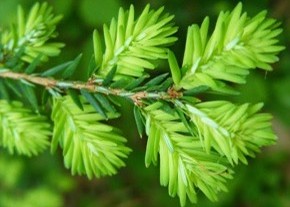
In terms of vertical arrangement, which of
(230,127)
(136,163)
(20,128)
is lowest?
(136,163)

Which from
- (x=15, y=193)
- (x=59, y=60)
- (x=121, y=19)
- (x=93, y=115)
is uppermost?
(x=121, y=19)

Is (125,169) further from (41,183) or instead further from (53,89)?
(53,89)

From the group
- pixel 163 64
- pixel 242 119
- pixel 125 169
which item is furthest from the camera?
pixel 125 169

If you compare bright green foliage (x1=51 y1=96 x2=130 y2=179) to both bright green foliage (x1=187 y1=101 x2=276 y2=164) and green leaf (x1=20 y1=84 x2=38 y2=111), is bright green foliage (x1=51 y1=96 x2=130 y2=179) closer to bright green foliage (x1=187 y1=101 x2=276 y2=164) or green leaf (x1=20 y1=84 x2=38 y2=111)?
green leaf (x1=20 y1=84 x2=38 y2=111)

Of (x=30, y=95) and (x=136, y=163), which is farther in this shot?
(x=136, y=163)

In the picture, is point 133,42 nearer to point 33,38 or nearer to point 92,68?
point 92,68

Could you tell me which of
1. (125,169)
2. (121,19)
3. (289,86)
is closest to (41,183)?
(125,169)

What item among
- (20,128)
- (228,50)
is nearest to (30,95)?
(20,128)
